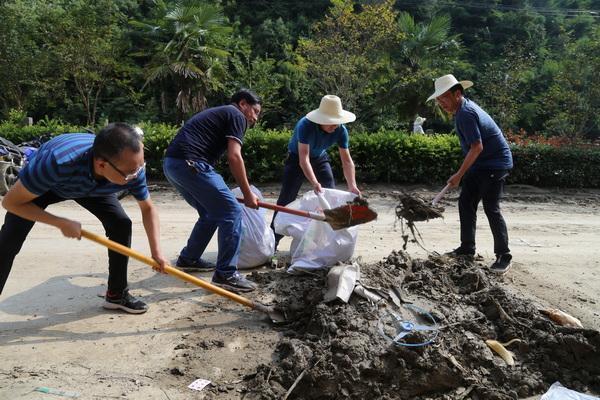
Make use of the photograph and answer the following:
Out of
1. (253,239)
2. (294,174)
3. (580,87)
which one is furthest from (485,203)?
(580,87)

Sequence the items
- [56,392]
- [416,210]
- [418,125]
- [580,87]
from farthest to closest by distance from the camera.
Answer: [418,125]
[580,87]
[416,210]
[56,392]

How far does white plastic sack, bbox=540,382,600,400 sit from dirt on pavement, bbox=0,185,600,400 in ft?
0.36

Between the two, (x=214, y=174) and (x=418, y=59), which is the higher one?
(x=418, y=59)

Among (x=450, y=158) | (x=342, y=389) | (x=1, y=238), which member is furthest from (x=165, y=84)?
(x=342, y=389)

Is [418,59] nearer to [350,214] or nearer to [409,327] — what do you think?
[350,214]

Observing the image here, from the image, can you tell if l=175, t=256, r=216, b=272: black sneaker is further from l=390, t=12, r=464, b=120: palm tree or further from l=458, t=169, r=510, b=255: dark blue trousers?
l=390, t=12, r=464, b=120: palm tree

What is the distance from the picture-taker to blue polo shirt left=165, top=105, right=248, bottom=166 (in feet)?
12.8

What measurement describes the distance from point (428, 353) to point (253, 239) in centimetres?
215

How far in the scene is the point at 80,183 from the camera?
2918mm

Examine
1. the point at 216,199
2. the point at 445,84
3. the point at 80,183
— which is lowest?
the point at 216,199

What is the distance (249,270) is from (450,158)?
22.2ft

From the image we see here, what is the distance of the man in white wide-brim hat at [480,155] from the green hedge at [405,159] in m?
5.31

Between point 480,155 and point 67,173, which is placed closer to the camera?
point 67,173

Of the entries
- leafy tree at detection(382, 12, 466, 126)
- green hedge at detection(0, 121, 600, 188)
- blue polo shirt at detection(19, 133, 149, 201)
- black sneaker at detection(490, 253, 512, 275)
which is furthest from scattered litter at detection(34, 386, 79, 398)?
leafy tree at detection(382, 12, 466, 126)
